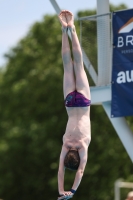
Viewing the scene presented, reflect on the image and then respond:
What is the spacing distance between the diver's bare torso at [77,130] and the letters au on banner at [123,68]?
3.24 meters

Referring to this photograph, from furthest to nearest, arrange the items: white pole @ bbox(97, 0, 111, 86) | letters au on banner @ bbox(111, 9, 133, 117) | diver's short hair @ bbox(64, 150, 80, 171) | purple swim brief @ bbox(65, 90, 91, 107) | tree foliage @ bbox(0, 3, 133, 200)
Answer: tree foliage @ bbox(0, 3, 133, 200), white pole @ bbox(97, 0, 111, 86), letters au on banner @ bbox(111, 9, 133, 117), purple swim brief @ bbox(65, 90, 91, 107), diver's short hair @ bbox(64, 150, 80, 171)

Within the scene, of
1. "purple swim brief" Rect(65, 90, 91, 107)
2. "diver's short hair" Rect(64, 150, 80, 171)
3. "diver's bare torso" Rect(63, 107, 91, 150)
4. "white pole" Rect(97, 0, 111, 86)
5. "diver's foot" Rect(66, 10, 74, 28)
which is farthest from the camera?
"white pole" Rect(97, 0, 111, 86)

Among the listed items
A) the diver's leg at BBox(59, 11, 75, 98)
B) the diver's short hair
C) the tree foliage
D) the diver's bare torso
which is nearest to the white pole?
the diver's leg at BBox(59, 11, 75, 98)

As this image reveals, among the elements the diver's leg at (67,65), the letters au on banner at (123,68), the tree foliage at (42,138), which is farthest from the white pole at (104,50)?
the tree foliage at (42,138)

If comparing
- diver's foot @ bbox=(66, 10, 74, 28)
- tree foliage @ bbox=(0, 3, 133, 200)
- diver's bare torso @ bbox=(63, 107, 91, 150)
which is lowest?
tree foliage @ bbox=(0, 3, 133, 200)

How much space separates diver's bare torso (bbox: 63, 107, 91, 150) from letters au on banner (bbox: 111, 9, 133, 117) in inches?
128

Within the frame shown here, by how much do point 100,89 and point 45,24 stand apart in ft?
73.4

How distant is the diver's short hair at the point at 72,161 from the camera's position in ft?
35.5

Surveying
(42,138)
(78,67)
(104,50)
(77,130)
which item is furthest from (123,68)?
(42,138)

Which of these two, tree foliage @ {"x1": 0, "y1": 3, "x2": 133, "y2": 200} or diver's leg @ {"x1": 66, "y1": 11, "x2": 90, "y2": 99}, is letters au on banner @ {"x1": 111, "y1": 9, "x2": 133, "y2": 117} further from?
tree foliage @ {"x1": 0, "y1": 3, "x2": 133, "y2": 200}

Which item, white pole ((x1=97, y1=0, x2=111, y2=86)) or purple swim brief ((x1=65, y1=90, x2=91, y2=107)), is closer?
purple swim brief ((x1=65, y1=90, x2=91, y2=107))

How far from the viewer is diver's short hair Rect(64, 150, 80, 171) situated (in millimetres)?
10820

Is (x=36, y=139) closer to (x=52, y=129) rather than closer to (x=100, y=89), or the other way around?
(x=52, y=129)

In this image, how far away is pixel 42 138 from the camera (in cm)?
3170
